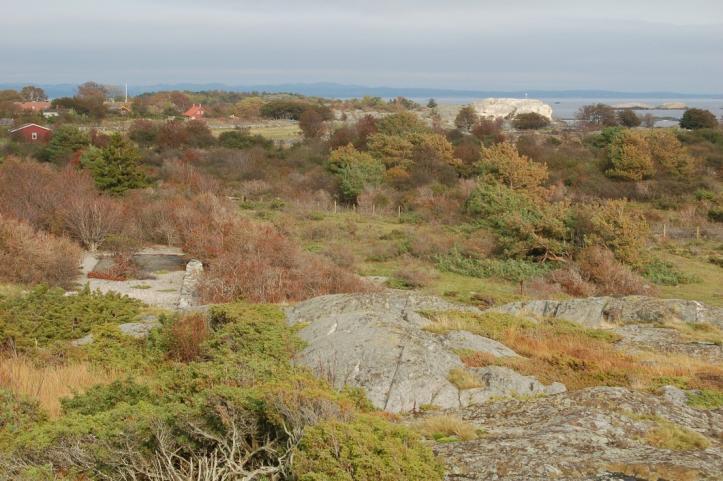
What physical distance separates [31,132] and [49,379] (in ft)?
175

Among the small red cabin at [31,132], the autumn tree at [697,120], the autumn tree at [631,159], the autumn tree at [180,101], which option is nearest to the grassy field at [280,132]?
the small red cabin at [31,132]

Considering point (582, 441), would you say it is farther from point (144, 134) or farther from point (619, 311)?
point (144, 134)

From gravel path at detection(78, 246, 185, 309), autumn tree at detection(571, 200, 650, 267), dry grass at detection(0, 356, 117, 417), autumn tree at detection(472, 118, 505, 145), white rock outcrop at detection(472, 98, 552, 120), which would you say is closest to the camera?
dry grass at detection(0, 356, 117, 417)

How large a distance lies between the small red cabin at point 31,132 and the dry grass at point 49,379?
4960 centimetres

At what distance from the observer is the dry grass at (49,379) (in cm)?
877

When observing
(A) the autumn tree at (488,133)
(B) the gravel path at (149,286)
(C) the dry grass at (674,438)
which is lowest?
(B) the gravel path at (149,286)

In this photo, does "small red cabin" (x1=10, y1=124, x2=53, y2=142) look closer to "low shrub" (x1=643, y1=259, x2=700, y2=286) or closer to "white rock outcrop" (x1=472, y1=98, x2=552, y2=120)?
"low shrub" (x1=643, y1=259, x2=700, y2=286)

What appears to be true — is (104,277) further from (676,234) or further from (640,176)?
(640,176)

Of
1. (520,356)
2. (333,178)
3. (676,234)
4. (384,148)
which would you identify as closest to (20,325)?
(520,356)

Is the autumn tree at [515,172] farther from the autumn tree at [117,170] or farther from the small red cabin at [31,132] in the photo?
the small red cabin at [31,132]

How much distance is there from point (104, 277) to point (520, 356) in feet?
47.9

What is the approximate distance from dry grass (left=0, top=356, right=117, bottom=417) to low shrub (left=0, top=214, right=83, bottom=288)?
9487 millimetres

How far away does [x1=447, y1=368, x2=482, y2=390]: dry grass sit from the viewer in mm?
8781

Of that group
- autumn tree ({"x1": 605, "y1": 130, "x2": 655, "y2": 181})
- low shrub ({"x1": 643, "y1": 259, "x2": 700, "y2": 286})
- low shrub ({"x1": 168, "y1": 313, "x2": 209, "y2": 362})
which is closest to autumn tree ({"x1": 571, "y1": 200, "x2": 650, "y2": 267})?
low shrub ({"x1": 643, "y1": 259, "x2": 700, "y2": 286})
